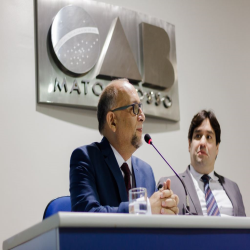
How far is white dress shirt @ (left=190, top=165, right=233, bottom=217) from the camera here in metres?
3.22

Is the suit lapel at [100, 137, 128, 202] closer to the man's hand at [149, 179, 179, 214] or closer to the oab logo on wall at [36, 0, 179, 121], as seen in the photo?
the man's hand at [149, 179, 179, 214]

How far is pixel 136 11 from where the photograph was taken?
397 cm

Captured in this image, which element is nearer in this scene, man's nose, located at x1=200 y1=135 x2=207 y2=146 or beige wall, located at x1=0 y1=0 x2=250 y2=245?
beige wall, located at x1=0 y1=0 x2=250 y2=245

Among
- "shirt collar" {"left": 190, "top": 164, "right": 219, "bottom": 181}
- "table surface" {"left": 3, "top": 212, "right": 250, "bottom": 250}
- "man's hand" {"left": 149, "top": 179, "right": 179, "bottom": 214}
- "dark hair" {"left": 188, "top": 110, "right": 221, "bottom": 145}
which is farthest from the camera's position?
"dark hair" {"left": 188, "top": 110, "right": 221, "bottom": 145}

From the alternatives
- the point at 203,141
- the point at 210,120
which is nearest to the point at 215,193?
the point at 203,141

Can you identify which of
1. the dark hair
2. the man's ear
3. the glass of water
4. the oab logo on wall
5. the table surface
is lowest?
the table surface

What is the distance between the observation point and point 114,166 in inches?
95.6

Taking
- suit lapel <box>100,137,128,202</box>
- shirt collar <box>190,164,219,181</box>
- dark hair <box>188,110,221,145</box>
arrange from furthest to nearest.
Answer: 1. dark hair <box>188,110,221,145</box>
2. shirt collar <box>190,164,219,181</box>
3. suit lapel <box>100,137,128,202</box>

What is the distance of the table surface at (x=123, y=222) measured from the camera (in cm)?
135

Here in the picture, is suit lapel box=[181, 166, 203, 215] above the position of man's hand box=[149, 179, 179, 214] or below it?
above

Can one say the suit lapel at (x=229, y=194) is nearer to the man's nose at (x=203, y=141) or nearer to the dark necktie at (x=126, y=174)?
the man's nose at (x=203, y=141)


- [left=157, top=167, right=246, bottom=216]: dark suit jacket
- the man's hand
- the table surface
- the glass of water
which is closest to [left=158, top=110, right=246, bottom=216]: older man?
[left=157, top=167, right=246, bottom=216]: dark suit jacket

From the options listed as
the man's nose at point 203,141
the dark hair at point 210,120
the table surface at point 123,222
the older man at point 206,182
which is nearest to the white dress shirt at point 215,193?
the older man at point 206,182

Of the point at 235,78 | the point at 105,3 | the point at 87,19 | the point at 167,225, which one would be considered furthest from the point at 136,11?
the point at 167,225
